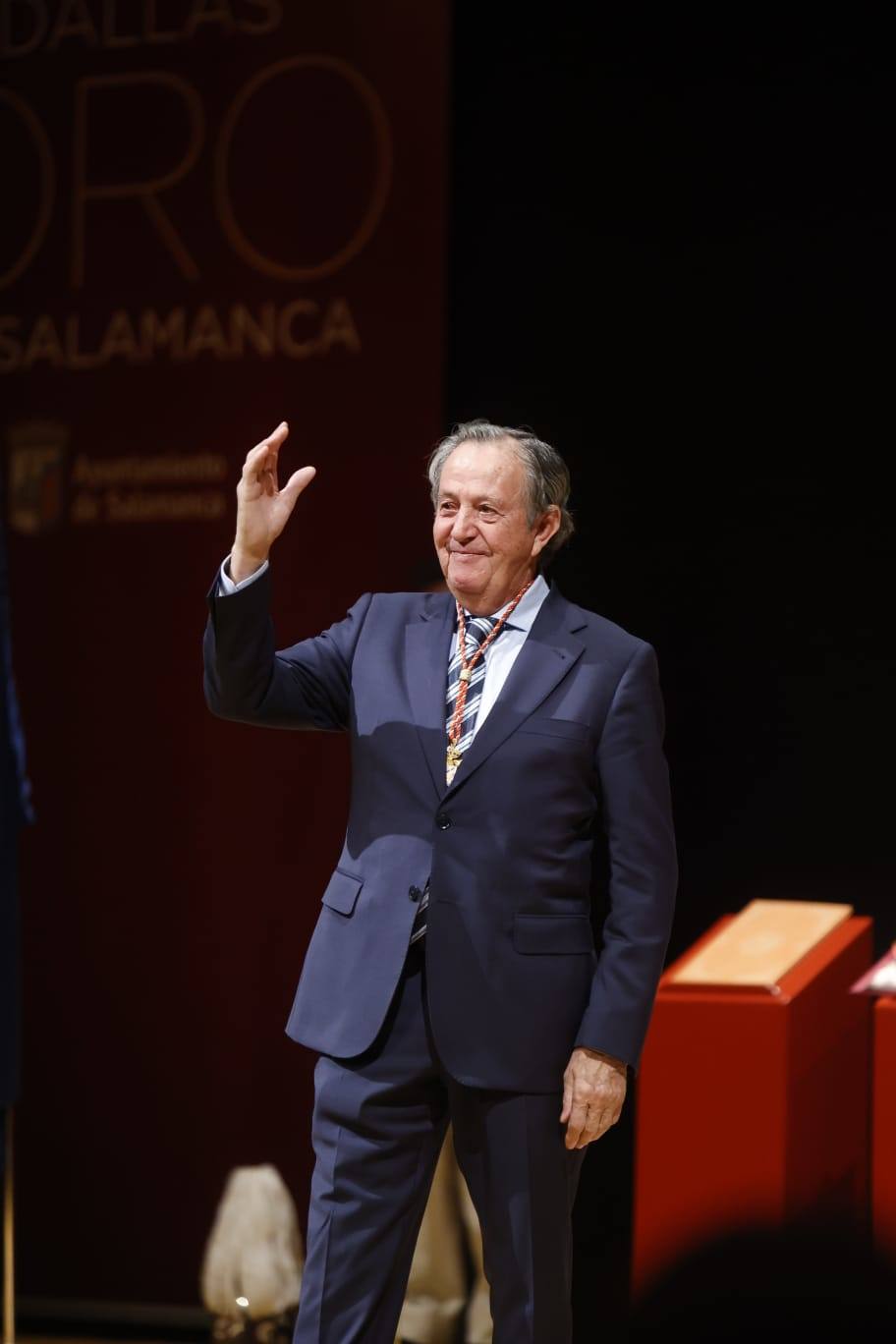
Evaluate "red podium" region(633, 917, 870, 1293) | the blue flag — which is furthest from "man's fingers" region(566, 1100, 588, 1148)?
the blue flag

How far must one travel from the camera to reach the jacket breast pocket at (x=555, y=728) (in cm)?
236

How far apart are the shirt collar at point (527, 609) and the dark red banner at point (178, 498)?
153 cm

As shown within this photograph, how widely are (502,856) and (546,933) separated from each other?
4.9 inches

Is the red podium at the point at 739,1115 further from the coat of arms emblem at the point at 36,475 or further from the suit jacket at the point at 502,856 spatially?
the coat of arms emblem at the point at 36,475

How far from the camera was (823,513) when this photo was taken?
3650 millimetres

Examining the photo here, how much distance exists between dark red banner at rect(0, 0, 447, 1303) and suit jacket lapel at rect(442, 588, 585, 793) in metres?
1.59

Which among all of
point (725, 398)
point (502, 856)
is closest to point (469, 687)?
point (502, 856)

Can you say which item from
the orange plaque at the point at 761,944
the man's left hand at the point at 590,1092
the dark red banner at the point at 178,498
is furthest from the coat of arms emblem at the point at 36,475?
the man's left hand at the point at 590,1092

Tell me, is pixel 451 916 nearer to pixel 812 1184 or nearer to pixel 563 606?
pixel 563 606

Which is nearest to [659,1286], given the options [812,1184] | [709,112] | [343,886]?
[343,886]

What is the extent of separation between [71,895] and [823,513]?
205 centimetres

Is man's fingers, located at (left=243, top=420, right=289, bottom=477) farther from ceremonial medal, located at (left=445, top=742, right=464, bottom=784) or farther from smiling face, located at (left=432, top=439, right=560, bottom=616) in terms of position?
ceremonial medal, located at (left=445, top=742, right=464, bottom=784)

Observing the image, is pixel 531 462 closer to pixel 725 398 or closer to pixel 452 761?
pixel 452 761

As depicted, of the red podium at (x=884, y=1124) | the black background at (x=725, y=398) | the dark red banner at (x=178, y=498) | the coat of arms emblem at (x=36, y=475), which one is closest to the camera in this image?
the red podium at (x=884, y=1124)
